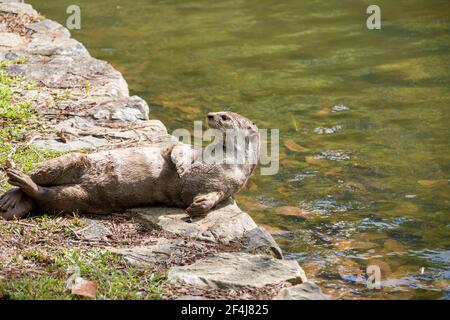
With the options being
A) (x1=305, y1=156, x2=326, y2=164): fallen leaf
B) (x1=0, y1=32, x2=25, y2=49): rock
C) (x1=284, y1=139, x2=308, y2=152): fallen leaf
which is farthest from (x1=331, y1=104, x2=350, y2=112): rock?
(x1=0, y1=32, x2=25, y2=49): rock

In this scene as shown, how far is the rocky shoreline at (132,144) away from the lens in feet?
14.9

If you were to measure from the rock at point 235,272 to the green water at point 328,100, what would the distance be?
1283mm

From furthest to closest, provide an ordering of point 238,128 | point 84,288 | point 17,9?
point 17,9 < point 238,128 < point 84,288

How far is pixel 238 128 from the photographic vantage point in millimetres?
5586

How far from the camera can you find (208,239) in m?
5.11

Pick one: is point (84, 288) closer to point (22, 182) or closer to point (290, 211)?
point (22, 182)

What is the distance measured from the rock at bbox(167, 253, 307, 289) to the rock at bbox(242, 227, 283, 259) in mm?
232

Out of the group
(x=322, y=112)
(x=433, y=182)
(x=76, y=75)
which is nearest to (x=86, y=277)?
(x=433, y=182)

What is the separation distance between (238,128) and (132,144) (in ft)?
4.02

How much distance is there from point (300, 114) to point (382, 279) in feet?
13.6

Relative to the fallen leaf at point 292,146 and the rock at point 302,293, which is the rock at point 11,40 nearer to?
the fallen leaf at point 292,146

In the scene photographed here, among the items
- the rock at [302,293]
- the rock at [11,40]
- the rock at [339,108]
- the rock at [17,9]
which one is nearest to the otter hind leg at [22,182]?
the rock at [302,293]

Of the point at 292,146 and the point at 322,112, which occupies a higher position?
the point at 322,112

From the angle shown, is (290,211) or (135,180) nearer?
(135,180)
